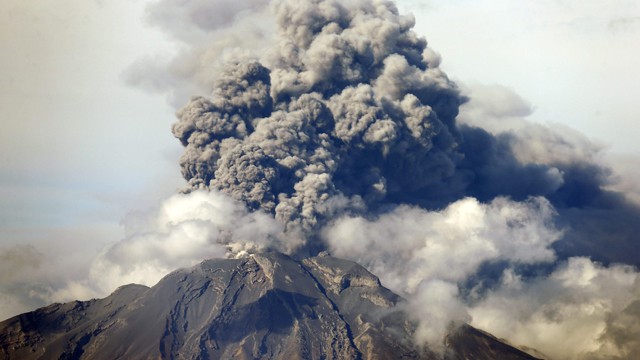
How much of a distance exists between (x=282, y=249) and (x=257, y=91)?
59.4 feet

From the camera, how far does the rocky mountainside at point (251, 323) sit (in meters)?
71.5

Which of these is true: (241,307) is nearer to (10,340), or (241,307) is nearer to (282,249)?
(282,249)

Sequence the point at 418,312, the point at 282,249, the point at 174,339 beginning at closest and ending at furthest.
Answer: the point at 282,249
the point at 174,339
the point at 418,312

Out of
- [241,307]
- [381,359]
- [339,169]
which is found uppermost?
[339,169]

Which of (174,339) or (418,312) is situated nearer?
(174,339)

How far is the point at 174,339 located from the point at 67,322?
774 inches

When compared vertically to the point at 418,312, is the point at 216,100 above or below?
above

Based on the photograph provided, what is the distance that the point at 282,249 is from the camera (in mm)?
66875

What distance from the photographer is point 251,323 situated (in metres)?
74.1

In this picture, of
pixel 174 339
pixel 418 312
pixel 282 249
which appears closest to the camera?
pixel 282 249

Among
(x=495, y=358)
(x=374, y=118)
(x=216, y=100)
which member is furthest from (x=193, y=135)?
(x=495, y=358)

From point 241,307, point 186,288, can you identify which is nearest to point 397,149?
point 241,307

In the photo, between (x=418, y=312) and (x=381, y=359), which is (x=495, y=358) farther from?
(x=381, y=359)

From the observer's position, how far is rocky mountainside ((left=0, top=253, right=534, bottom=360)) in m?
71.5
